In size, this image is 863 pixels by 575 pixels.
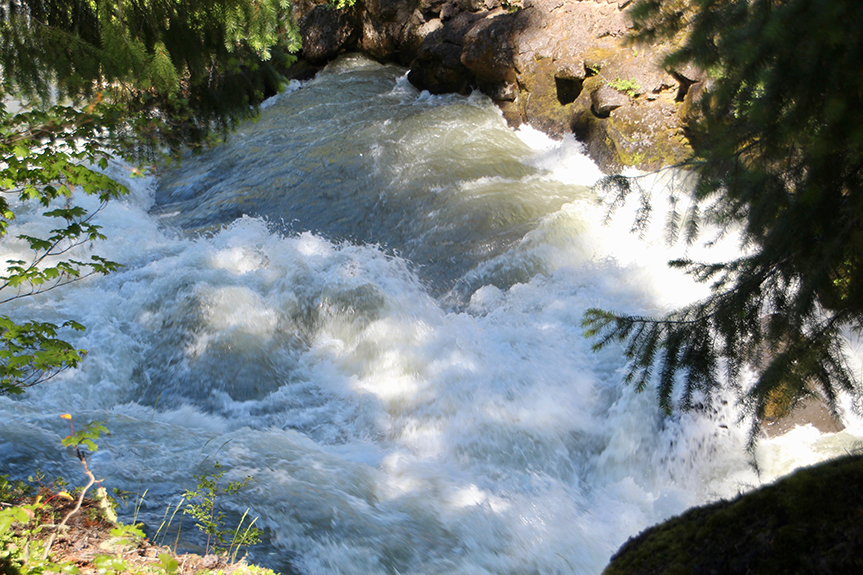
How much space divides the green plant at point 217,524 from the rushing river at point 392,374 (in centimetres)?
8

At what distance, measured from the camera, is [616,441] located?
14.2ft

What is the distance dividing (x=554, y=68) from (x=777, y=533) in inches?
377

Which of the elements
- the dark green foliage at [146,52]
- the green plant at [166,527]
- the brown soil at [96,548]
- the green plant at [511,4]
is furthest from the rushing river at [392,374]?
the green plant at [511,4]

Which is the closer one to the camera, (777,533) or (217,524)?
(777,533)

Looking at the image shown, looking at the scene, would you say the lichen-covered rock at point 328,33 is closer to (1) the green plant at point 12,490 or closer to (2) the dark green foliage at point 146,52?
(2) the dark green foliage at point 146,52

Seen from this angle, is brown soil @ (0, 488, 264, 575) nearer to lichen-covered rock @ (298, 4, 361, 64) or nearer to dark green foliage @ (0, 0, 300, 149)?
dark green foliage @ (0, 0, 300, 149)

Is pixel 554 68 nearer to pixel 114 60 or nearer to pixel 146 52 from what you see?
pixel 146 52

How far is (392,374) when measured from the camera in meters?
5.21

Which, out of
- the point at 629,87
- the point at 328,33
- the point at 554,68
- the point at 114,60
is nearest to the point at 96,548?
the point at 114,60

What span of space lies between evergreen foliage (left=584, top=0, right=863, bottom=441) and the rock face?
503cm

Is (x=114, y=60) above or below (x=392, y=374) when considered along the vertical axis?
above

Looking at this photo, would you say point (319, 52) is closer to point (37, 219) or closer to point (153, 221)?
point (153, 221)

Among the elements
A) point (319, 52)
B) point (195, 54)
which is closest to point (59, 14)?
point (195, 54)

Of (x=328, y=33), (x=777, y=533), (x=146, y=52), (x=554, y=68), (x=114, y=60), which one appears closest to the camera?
(x=777, y=533)
